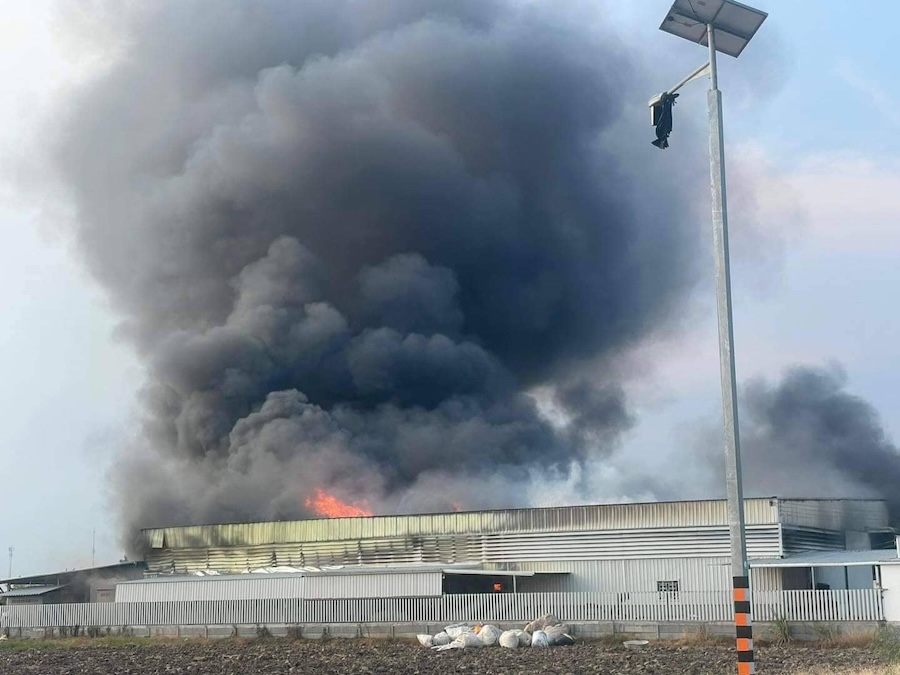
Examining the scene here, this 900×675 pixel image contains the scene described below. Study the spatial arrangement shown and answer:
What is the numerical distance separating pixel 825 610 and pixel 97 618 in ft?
95.6

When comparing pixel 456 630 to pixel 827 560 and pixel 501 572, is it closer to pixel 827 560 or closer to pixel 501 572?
pixel 501 572

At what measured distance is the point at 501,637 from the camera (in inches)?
1398

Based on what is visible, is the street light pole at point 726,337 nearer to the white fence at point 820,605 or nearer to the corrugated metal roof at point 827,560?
the white fence at point 820,605

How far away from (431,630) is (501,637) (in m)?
4.49

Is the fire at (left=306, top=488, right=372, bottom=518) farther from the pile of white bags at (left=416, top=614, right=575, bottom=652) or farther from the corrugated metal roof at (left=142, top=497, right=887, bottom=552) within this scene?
the pile of white bags at (left=416, top=614, right=575, bottom=652)

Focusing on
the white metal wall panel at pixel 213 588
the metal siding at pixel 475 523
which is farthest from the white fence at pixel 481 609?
the metal siding at pixel 475 523

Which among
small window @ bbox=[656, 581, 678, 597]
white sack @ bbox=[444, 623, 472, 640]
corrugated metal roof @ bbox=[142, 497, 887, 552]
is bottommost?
white sack @ bbox=[444, 623, 472, 640]

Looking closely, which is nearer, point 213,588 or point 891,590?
point 891,590

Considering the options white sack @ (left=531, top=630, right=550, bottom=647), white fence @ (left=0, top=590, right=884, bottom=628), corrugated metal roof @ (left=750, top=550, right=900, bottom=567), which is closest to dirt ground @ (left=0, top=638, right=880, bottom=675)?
white sack @ (left=531, top=630, right=550, bottom=647)

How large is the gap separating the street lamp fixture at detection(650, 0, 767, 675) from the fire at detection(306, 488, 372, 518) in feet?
164

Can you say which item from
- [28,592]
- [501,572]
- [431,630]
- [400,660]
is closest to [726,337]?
[400,660]

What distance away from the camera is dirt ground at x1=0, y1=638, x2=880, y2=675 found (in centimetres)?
2758

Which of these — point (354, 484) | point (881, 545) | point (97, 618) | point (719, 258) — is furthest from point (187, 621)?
point (719, 258)

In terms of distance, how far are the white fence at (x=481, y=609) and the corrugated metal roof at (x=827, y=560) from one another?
2.33 meters
